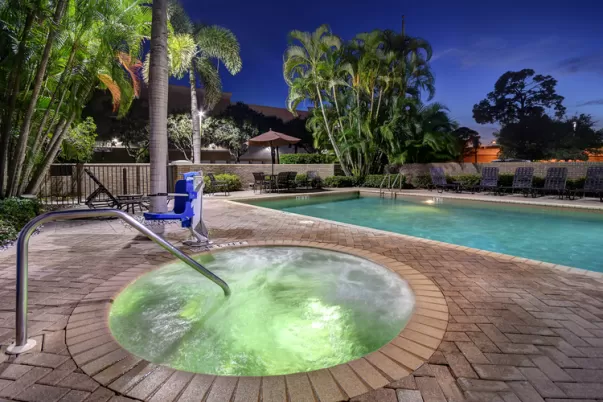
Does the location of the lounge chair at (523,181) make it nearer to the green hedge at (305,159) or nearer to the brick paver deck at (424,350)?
the green hedge at (305,159)

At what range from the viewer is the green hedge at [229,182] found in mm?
13297

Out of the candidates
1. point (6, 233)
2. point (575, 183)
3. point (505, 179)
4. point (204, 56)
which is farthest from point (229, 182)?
point (575, 183)

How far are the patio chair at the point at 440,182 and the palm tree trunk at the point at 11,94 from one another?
46.3 feet

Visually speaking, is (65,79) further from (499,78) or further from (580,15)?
(580,15)

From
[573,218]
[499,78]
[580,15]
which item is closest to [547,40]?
[580,15]

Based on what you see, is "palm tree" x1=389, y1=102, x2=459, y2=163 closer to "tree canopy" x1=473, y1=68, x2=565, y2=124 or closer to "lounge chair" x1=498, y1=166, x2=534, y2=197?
"lounge chair" x1=498, y1=166, x2=534, y2=197

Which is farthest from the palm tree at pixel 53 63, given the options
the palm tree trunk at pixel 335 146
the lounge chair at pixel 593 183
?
the lounge chair at pixel 593 183

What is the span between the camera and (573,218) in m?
8.68

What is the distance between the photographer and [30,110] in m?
6.14

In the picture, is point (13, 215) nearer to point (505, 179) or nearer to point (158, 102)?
point (158, 102)

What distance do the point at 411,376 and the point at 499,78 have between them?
4290 centimetres

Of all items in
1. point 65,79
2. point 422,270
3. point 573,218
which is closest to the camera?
point 422,270

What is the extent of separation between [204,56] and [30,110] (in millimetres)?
13296

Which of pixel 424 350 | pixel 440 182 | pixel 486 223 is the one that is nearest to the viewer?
pixel 424 350
